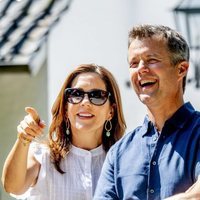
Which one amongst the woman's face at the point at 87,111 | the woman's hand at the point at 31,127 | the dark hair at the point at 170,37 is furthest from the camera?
the woman's face at the point at 87,111

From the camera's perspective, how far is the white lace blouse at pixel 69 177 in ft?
9.11

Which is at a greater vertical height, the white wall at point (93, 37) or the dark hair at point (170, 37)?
the white wall at point (93, 37)

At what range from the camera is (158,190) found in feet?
7.09

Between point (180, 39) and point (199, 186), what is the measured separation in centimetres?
58

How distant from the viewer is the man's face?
2.22 metres

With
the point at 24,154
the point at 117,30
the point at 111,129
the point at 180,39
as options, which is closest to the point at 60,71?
the point at 117,30

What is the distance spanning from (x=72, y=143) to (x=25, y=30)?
2.84 m

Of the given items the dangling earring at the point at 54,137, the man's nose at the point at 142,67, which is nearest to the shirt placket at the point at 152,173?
the man's nose at the point at 142,67

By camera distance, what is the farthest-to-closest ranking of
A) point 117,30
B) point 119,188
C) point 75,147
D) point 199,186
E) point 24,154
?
1. point 117,30
2. point 75,147
3. point 24,154
4. point 119,188
5. point 199,186

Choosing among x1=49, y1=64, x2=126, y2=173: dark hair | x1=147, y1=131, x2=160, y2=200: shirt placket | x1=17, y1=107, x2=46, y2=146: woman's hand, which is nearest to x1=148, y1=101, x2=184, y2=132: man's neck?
x1=147, y1=131, x2=160, y2=200: shirt placket

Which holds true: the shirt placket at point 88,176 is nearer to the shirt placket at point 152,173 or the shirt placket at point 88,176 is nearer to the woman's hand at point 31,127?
the woman's hand at point 31,127

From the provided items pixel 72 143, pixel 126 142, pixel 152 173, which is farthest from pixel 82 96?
pixel 152 173

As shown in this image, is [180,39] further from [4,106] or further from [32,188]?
[4,106]

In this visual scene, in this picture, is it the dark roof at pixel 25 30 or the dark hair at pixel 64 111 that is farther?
the dark roof at pixel 25 30
